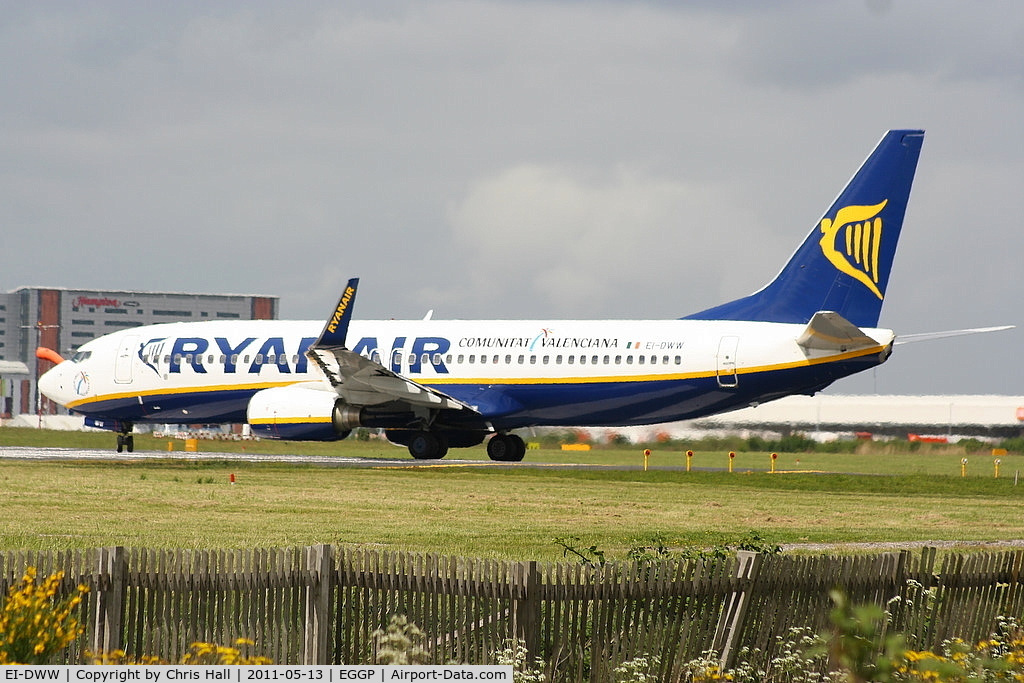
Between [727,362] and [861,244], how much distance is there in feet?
16.9

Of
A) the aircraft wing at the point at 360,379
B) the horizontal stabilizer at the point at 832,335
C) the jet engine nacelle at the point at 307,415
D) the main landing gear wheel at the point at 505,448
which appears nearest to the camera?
the horizontal stabilizer at the point at 832,335

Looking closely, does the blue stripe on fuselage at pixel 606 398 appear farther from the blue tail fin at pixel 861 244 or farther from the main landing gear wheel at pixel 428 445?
the blue tail fin at pixel 861 244

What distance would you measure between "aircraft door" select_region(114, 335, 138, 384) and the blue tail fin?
22.0 m

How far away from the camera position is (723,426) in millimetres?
59938

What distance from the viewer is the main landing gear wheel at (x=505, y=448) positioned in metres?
48.0

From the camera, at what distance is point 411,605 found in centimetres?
1159

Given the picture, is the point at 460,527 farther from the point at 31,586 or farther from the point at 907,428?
the point at 907,428

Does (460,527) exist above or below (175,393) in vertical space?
below

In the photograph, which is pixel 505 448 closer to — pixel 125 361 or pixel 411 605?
pixel 125 361

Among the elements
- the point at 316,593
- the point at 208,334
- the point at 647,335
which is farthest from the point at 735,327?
the point at 316,593

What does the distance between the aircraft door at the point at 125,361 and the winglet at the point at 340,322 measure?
10.7 m

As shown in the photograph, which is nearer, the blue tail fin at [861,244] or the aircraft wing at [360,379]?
the blue tail fin at [861,244]

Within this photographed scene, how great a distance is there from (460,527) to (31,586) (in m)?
14.1

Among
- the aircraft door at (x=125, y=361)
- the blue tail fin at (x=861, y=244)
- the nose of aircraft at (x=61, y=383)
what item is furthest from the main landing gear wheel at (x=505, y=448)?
the nose of aircraft at (x=61, y=383)
